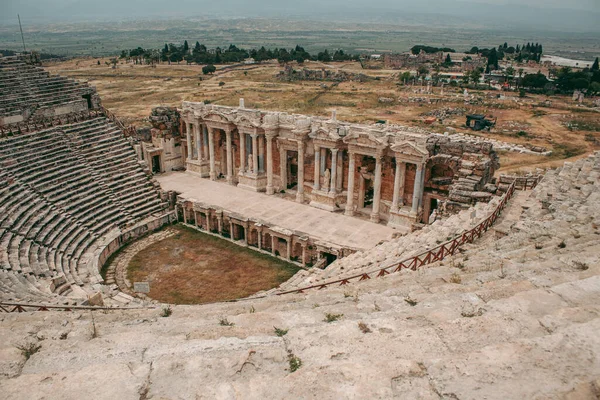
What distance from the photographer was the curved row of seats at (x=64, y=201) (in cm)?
1817

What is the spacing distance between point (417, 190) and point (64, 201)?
1713 centimetres

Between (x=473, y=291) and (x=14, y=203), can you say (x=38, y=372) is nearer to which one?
(x=473, y=291)

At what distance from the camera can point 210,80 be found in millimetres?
89125

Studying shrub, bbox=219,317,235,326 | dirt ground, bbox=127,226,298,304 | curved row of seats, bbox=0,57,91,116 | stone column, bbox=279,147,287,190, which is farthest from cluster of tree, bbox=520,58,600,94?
shrub, bbox=219,317,235,326

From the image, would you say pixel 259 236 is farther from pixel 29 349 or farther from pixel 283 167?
pixel 29 349

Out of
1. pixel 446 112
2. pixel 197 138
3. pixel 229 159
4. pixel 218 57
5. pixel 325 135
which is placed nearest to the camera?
pixel 325 135

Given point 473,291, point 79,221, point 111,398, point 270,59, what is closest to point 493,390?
point 473,291

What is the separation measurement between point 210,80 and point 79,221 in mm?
70222

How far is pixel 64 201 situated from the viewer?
23.3 meters

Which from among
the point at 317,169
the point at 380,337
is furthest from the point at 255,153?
the point at 380,337

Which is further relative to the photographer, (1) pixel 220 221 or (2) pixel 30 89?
(2) pixel 30 89

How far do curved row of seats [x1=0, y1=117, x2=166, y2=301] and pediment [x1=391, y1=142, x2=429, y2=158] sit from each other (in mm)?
13328

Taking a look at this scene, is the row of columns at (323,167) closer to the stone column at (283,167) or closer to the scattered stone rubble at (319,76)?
the stone column at (283,167)

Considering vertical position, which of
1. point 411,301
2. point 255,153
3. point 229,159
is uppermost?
point 411,301
